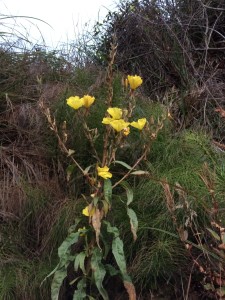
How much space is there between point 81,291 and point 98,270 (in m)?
0.14

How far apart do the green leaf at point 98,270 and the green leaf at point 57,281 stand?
143mm

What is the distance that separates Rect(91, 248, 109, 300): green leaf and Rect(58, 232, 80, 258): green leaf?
4.3 inches

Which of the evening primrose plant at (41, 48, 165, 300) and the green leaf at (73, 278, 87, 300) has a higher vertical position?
the evening primrose plant at (41, 48, 165, 300)

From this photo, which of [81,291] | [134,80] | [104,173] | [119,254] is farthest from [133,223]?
[134,80]

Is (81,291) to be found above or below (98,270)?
below

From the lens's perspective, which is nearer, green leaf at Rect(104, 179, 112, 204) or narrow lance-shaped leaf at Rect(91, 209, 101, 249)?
narrow lance-shaped leaf at Rect(91, 209, 101, 249)

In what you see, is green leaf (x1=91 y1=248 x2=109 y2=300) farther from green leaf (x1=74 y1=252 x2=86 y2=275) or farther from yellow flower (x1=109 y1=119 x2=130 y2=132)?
yellow flower (x1=109 y1=119 x2=130 y2=132)

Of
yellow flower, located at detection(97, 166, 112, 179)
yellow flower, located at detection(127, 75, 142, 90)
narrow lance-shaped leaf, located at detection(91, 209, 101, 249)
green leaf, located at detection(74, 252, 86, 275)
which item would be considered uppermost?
yellow flower, located at detection(127, 75, 142, 90)

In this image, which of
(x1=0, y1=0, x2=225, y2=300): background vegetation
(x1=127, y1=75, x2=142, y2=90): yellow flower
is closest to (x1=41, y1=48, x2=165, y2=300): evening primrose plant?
(x1=127, y1=75, x2=142, y2=90): yellow flower

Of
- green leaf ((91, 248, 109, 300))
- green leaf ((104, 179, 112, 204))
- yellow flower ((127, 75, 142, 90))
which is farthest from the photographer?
yellow flower ((127, 75, 142, 90))

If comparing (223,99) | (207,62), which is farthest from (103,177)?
(207,62)

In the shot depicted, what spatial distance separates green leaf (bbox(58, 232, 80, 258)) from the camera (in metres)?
2.56

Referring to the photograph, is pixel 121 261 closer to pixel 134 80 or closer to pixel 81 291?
pixel 81 291

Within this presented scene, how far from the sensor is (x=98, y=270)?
100 inches
